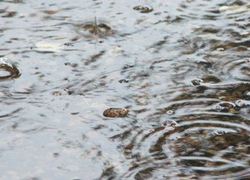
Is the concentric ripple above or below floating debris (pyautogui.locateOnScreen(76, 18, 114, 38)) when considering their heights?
below

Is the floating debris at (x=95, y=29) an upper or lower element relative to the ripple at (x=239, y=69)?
upper

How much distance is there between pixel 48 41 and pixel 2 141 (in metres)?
1.42

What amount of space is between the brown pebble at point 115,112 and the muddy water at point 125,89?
0.11 ft

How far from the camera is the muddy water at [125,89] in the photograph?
112 inches

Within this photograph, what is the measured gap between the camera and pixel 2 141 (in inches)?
119

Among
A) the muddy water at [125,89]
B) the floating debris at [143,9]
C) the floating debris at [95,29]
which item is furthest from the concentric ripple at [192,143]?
the floating debris at [143,9]

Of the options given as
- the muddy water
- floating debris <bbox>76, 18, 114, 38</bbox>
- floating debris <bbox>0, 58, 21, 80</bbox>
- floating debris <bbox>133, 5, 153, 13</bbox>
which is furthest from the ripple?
floating debris <bbox>0, 58, 21, 80</bbox>

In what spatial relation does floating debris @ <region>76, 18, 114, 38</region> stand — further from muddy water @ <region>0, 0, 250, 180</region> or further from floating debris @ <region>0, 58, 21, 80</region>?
floating debris @ <region>0, 58, 21, 80</region>

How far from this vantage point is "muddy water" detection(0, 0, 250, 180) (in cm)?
284

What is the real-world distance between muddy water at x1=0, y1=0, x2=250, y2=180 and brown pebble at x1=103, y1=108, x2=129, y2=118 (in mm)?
33

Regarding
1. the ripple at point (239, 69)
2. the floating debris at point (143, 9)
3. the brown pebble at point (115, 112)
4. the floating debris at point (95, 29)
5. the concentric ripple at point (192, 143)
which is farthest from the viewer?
the floating debris at point (143, 9)

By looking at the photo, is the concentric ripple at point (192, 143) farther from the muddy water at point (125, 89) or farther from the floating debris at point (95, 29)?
the floating debris at point (95, 29)

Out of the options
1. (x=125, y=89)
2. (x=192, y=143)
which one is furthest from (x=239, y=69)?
(x=192, y=143)

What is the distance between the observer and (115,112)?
129 inches
